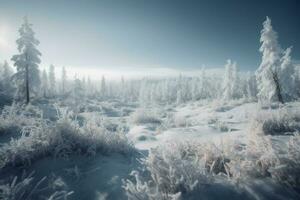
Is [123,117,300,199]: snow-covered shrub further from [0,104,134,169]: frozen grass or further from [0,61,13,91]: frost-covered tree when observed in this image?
[0,61,13,91]: frost-covered tree

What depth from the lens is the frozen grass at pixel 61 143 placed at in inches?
175

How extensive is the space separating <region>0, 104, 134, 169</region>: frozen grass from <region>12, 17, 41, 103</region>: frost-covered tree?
104ft

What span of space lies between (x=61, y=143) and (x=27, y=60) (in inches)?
1300

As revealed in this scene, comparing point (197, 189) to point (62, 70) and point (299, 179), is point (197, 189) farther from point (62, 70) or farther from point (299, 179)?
point (62, 70)

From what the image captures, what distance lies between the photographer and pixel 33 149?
4.58 meters

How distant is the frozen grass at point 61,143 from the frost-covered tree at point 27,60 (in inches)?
1246

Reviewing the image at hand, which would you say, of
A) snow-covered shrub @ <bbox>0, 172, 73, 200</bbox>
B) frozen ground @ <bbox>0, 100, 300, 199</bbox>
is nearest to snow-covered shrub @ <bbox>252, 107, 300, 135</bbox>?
frozen ground @ <bbox>0, 100, 300, 199</bbox>

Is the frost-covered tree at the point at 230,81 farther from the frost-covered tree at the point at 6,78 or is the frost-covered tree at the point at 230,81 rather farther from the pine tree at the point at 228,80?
the frost-covered tree at the point at 6,78

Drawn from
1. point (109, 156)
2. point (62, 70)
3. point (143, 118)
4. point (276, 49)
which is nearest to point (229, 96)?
point (276, 49)

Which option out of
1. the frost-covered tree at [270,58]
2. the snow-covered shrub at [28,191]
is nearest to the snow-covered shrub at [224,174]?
the snow-covered shrub at [28,191]

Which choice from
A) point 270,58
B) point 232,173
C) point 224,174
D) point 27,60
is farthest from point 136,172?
point 27,60

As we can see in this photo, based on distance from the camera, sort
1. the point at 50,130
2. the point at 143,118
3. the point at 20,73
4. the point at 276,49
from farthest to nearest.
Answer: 1. the point at 20,73
2. the point at 276,49
3. the point at 143,118
4. the point at 50,130

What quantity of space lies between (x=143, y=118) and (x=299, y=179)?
12.3m

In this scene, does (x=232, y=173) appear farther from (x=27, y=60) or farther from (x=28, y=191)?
(x=27, y=60)
